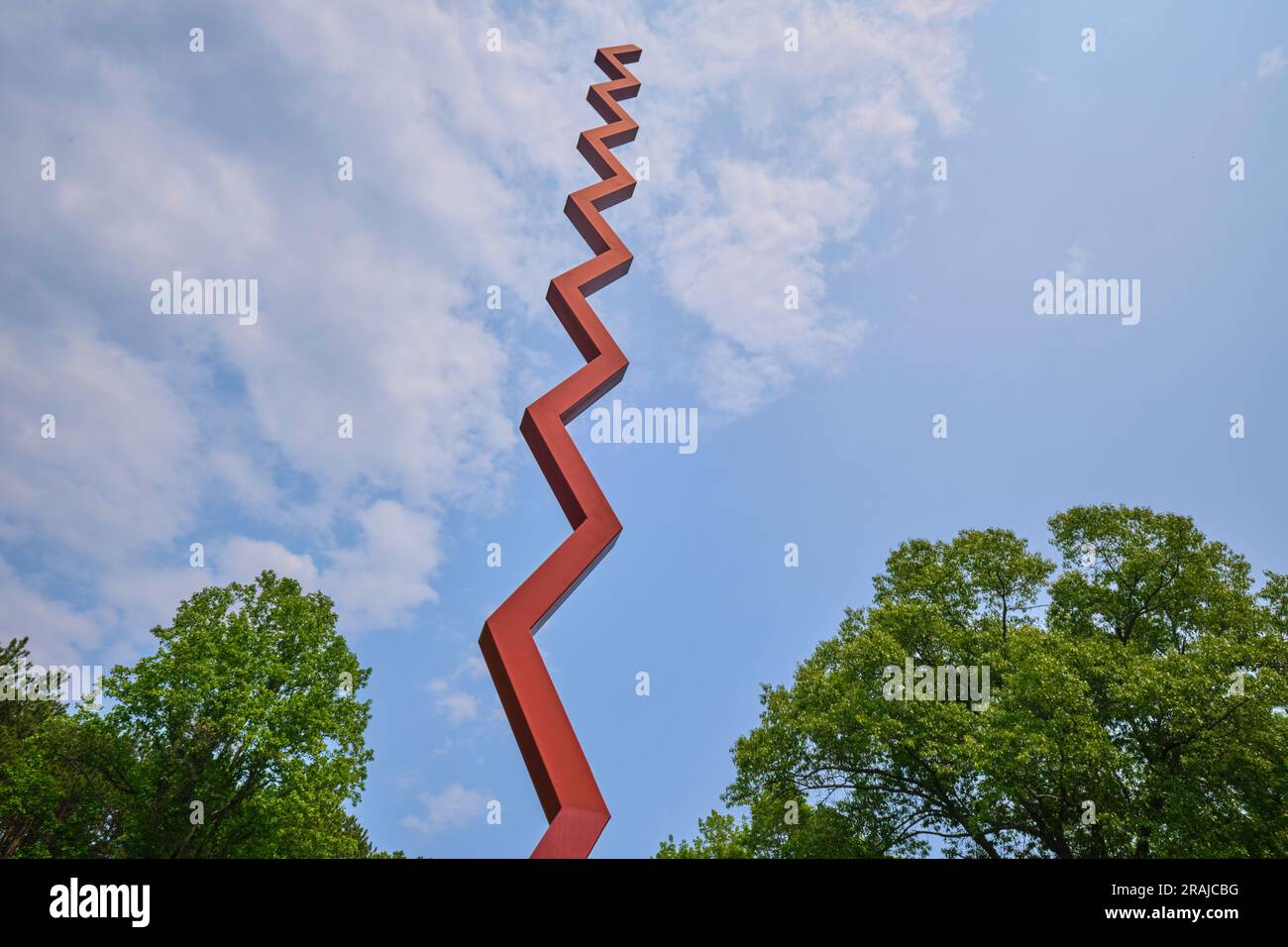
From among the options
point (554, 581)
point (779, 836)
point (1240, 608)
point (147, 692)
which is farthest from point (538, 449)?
point (1240, 608)

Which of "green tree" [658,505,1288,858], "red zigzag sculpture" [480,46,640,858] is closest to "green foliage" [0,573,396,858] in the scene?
"green tree" [658,505,1288,858]

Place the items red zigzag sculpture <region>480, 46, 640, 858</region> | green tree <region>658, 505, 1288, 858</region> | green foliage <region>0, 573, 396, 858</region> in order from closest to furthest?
1. red zigzag sculpture <region>480, 46, 640, 858</region>
2. green tree <region>658, 505, 1288, 858</region>
3. green foliage <region>0, 573, 396, 858</region>

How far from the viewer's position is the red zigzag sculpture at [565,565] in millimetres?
4520

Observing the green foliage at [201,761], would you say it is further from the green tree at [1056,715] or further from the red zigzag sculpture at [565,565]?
the red zigzag sculpture at [565,565]

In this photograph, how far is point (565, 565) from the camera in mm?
5527

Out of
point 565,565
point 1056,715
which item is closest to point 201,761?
point 565,565

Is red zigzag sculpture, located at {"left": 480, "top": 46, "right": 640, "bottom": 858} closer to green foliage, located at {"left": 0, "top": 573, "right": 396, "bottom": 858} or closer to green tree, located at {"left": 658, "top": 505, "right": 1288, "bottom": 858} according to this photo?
green tree, located at {"left": 658, "top": 505, "right": 1288, "bottom": 858}

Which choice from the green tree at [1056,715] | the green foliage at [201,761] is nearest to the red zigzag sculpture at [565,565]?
the green tree at [1056,715]

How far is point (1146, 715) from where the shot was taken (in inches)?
523

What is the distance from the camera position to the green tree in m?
12.3

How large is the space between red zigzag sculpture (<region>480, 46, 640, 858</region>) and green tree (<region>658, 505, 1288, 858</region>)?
10241 millimetres
